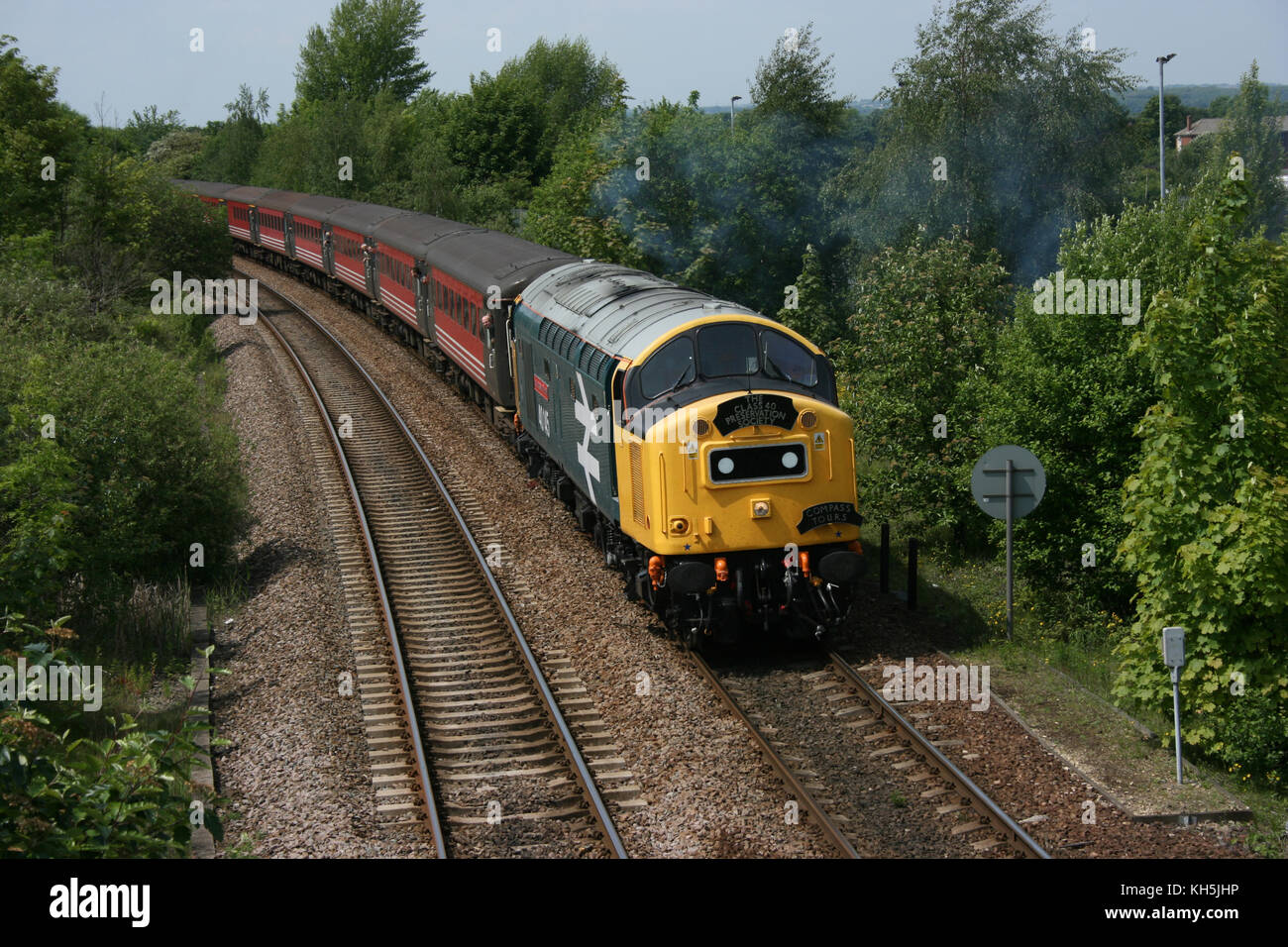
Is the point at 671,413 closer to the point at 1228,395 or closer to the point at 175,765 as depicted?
the point at 1228,395

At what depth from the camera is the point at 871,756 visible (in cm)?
1089

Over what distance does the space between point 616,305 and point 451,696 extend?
5848mm

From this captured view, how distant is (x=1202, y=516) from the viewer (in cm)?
1126

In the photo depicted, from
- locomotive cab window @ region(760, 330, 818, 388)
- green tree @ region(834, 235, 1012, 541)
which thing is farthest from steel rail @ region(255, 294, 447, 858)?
green tree @ region(834, 235, 1012, 541)

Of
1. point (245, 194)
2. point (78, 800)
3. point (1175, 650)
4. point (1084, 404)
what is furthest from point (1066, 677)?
point (245, 194)

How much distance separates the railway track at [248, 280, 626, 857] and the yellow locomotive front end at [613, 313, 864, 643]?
210 centimetres

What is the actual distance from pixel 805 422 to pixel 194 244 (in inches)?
1208

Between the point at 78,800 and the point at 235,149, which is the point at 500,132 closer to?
the point at 235,149

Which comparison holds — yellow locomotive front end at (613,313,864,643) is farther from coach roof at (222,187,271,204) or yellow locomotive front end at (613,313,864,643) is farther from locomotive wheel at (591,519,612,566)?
coach roof at (222,187,271,204)

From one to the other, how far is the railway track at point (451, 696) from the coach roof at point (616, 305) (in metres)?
3.55

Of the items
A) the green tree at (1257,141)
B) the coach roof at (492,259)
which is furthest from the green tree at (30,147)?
the green tree at (1257,141)

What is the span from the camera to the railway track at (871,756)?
9297mm

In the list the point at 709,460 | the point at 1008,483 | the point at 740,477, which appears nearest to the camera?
the point at 709,460

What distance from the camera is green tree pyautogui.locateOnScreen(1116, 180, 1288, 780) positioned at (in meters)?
10.7
